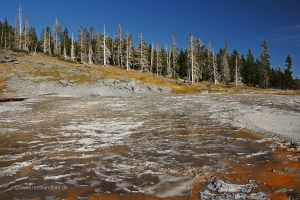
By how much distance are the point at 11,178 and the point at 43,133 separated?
7.74 m

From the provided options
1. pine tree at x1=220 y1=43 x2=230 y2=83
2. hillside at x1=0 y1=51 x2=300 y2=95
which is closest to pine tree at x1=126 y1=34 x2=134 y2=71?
pine tree at x1=220 y1=43 x2=230 y2=83

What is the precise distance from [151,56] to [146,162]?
9136 centimetres

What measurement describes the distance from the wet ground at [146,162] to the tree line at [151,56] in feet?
254

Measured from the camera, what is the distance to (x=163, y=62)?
4247 inches

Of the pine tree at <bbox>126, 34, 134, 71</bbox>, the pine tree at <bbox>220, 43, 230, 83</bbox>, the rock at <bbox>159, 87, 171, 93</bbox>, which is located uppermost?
the pine tree at <bbox>126, 34, 134, 71</bbox>

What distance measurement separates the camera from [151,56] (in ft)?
331

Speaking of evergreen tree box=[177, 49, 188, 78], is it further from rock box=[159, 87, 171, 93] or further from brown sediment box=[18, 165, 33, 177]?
brown sediment box=[18, 165, 33, 177]

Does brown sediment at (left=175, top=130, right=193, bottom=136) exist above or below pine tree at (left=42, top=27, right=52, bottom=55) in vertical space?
below

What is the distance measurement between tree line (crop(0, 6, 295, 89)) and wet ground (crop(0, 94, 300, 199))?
7753cm

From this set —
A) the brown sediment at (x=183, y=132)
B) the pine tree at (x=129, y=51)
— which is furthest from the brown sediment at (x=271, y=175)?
the pine tree at (x=129, y=51)

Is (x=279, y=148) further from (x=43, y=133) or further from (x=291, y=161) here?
(x=43, y=133)

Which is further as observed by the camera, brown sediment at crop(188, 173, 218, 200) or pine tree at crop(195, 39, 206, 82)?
pine tree at crop(195, 39, 206, 82)

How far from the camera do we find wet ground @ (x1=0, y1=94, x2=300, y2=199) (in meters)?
7.98

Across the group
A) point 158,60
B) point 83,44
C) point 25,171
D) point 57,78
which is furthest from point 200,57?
point 25,171
